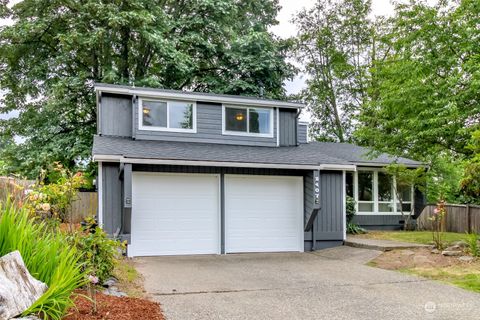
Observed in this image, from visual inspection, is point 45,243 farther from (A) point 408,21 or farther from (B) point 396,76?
(A) point 408,21

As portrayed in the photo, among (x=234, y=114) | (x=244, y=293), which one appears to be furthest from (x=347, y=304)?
(x=234, y=114)

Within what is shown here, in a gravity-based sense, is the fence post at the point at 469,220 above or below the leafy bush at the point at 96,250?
below

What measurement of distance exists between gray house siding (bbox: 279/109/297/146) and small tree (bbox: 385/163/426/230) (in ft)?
12.0

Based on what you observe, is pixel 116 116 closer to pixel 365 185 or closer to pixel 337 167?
pixel 337 167

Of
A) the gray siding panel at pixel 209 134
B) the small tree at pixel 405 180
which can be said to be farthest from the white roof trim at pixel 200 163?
the small tree at pixel 405 180

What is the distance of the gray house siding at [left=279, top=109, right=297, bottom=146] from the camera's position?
13969 mm

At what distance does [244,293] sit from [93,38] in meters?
13.4

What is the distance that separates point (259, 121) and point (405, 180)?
5.82 meters

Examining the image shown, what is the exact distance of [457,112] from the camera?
10711 millimetres

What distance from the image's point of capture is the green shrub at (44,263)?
365 centimetres

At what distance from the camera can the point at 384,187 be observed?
1666 centimetres

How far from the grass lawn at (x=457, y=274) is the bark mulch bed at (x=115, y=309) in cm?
537

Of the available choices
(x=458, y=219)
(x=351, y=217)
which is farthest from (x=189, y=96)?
→ (x=458, y=219)

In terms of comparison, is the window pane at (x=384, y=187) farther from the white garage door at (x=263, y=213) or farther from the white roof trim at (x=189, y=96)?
the white garage door at (x=263, y=213)
